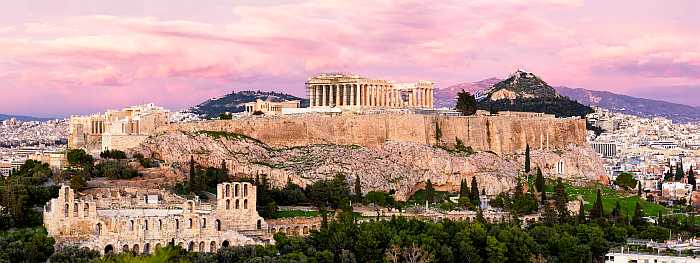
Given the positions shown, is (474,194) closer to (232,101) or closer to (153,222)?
(153,222)

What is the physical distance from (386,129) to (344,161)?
6.25 meters

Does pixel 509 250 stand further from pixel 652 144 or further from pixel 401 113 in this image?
pixel 652 144

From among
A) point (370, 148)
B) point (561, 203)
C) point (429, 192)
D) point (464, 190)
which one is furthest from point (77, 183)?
point (561, 203)

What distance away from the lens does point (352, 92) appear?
276ft

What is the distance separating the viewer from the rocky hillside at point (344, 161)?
219 ft

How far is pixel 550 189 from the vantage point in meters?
76.6

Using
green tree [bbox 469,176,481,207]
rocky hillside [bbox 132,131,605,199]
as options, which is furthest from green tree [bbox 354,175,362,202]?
green tree [bbox 469,176,481,207]

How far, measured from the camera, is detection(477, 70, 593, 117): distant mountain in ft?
413

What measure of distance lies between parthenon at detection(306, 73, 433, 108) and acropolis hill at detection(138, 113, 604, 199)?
5881 millimetres

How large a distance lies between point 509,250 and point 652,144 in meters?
113

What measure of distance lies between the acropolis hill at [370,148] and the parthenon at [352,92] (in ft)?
19.3

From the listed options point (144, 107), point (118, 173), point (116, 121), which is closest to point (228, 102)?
point (144, 107)

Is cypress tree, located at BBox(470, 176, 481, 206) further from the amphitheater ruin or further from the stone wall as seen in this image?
the amphitheater ruin

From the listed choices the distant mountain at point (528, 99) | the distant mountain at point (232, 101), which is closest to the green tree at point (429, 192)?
the distant mountain at point (528, 99)
